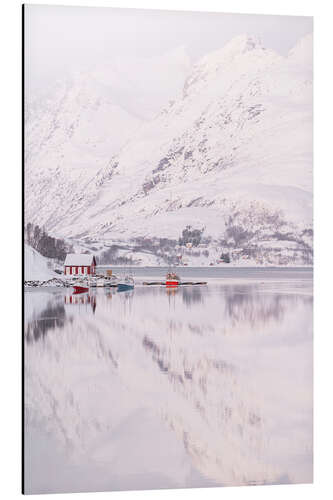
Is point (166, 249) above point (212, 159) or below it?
below

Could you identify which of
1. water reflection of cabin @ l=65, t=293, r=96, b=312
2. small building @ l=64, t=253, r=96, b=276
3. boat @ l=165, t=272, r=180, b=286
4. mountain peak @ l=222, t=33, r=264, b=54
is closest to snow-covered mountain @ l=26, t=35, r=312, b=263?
mountain peak @ l=222, t=33, r=264, b=54

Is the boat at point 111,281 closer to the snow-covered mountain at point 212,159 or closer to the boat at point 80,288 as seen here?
the boat at point 80,288

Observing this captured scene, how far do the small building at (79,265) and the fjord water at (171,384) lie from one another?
0.16 metres

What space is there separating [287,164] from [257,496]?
8.25 feet

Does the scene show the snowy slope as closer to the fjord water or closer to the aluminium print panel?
the aluminium print panel

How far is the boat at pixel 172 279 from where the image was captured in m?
6.66

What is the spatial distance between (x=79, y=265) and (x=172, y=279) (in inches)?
28.4

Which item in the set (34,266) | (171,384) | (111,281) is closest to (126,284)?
(111,281)

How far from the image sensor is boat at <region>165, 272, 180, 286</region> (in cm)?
666

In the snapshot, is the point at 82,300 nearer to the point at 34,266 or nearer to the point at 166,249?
the point at 34,266

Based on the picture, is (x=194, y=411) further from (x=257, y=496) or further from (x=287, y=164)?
(x=287, y=164)

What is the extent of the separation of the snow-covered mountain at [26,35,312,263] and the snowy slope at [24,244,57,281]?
1.08ft

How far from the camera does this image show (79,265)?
657cm
